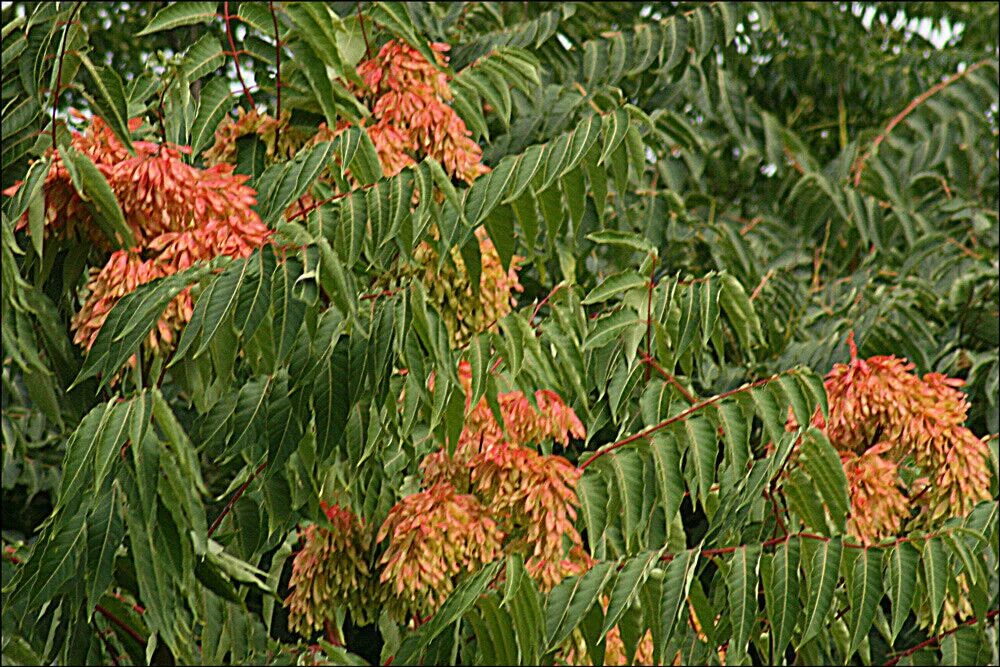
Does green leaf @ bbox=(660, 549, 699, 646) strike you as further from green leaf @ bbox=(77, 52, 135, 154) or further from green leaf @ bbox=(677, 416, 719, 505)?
green leaf @ bbox=(77, 52, 135, 154)

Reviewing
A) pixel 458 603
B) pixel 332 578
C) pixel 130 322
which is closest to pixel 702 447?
pixel 458 603

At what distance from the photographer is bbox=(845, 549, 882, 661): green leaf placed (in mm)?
2332

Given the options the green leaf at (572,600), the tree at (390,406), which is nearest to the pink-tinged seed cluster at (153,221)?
the tree at (390,406)

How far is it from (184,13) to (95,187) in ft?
2.14

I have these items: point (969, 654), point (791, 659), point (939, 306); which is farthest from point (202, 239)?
point (939, 306)

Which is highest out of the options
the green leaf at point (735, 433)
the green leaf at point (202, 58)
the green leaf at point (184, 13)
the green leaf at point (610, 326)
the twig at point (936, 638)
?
the green leaf at point (184, 13)

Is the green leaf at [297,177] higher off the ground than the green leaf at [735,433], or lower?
higher

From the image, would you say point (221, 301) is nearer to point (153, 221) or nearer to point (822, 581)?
point (153, 221)

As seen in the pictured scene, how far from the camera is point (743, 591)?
2.29 metres

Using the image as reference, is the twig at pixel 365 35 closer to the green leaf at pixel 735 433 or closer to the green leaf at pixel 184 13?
the green leaf at pixel 184 13

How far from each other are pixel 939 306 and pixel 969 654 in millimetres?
1608

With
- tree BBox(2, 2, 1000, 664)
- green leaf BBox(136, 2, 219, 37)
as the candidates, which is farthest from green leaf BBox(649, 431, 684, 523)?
green leaf BBox(136, 2, 219, 37)

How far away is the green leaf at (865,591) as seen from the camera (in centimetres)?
233

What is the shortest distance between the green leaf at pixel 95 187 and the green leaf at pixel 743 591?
113 cm
